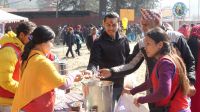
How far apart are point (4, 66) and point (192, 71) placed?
177 cm

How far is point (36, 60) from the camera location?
322 cm

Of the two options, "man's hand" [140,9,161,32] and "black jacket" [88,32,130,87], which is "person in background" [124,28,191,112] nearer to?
"man's hand" [140,9,161,32]

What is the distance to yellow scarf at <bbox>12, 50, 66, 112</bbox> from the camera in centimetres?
320

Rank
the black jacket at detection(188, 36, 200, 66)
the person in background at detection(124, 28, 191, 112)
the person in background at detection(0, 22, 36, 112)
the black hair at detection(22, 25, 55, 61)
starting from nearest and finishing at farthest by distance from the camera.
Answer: the person in background at detection(124, 28, 191, 112) → the black hair at detection(22, 25, 55, 61) → the person in background at detection(0, 22, 36, 112) → the black jacket at detection(188, 36, 200, 66)

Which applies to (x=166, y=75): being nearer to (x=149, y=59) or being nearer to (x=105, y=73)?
(x=149, y=59)

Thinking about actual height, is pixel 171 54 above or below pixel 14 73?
above

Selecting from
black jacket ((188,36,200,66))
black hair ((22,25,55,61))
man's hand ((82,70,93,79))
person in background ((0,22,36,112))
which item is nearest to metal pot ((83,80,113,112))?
man's hand ((82,70,93,79))

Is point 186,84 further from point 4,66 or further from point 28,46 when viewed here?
point 4,66

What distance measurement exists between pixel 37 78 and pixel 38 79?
0.01 m

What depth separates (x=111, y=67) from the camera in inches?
171

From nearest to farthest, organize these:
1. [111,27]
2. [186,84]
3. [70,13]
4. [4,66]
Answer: [186,84], [4,66], [111,27], [70,13]

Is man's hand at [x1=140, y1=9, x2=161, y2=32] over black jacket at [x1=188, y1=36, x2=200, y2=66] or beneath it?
over

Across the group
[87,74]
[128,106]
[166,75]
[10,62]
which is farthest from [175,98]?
[10,62]

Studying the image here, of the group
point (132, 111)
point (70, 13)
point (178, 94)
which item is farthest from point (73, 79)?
point (70, 13)
